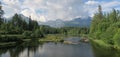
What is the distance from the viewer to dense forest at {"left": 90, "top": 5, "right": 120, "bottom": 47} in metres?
86.1

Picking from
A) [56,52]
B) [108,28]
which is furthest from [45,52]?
[108,28]

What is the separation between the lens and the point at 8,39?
99.9 meters

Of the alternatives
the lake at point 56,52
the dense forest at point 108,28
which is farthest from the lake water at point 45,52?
the dense forest at point 108,28

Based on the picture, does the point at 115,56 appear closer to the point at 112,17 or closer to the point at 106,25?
the point at 106,25

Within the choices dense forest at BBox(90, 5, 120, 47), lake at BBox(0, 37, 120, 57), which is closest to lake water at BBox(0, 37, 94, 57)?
lake at BBox(0, 37, 120, 57)

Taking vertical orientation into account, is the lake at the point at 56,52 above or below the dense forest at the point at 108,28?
below

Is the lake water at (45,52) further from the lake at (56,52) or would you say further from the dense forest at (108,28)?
the dense forest at (108,28)

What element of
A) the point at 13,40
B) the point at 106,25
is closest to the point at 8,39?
the point at 13,40

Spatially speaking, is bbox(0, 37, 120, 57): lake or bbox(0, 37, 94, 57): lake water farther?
bbox(0, 37, 94, 57): lake water

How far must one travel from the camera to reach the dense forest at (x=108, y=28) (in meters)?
86.1

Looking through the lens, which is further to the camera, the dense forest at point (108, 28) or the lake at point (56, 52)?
the dense forest at point (108, 28)

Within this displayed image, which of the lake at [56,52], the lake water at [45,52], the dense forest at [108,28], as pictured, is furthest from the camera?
the dense forest at [108,28]

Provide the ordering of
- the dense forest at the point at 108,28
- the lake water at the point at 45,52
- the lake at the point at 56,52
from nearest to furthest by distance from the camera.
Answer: the lake at the point at 56,52 → the lake water at the point at 45,52 → the dense forest at the point at 108,28

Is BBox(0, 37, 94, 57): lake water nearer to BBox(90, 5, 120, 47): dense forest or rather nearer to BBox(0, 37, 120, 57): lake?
BBox(0, 37, 120, 57): lake
